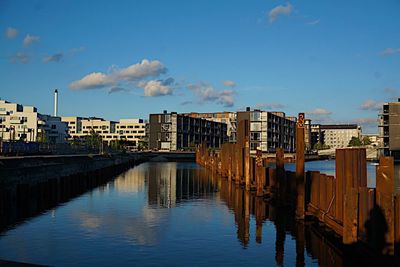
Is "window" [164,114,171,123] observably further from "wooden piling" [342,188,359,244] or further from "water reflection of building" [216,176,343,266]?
"wooden piling" [342,188,359,244]

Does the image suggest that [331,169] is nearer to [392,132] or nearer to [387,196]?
[392,132]

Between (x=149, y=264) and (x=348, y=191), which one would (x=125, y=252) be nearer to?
(x=149, y=264)

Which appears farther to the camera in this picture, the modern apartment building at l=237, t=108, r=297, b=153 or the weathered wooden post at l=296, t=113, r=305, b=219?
the modern apartment building at l=237, t=108, r=297, b=153

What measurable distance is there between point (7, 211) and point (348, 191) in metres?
20.6

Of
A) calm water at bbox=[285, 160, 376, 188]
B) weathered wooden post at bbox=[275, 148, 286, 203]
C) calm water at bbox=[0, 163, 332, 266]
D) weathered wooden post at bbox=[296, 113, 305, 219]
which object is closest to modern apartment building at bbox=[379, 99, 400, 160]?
calm water at bbox=[285, 160, 376, 188]

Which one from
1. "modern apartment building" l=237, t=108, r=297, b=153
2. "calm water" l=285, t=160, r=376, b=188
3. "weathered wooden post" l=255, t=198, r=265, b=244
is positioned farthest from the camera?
"modern apartment building" l=237, t=108, r=297, b=153

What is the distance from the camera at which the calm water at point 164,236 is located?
16.1 m

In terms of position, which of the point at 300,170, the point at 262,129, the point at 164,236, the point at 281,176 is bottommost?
the point at 164,236

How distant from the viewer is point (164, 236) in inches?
786

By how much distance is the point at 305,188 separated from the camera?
24969 millimetres

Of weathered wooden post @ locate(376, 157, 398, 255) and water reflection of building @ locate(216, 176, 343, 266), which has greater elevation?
weathered wooden post @ locate(376, 157, 398, 255)

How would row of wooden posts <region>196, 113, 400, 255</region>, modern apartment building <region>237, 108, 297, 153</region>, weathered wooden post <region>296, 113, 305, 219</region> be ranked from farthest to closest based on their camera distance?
1. modern apartment building <region>237, 108, 297, 153</region>
2. weathered wooden post <region>296, 113, 305, 219</region>
3. row of wooden posts <region>196, 113, 400, 255</region>

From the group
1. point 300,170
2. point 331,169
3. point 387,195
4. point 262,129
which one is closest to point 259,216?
point 300,170

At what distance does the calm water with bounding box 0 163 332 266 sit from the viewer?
1614 centimetres
